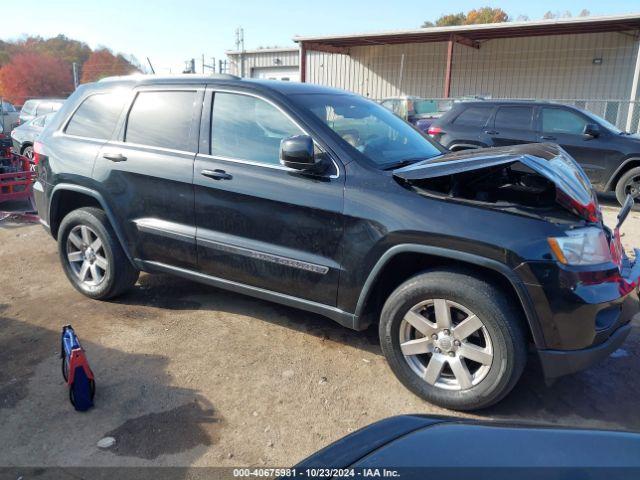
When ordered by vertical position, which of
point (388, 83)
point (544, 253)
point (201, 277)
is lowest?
point (201, 277)

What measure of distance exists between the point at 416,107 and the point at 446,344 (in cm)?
1491

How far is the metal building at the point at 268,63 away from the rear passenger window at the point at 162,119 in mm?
25246

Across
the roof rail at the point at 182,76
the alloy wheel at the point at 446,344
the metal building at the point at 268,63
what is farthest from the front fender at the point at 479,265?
the metal building at the point at 268,63

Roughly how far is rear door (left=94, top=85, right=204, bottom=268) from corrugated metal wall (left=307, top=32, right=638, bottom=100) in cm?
2116

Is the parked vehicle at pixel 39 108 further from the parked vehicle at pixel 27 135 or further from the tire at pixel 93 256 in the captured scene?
the tire at pixel 93 256

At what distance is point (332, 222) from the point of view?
3.32 metres

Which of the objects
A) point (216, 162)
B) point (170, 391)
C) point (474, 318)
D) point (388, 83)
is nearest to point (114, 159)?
point (216, 162)

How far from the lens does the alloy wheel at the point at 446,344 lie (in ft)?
9.79

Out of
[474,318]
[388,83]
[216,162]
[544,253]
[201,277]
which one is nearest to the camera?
[544,253]

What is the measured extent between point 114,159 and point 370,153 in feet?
6.98

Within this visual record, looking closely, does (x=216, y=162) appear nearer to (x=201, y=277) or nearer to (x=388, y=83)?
(x=201, y=277)

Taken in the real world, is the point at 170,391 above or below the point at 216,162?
below

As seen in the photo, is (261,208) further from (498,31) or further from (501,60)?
(501,60)

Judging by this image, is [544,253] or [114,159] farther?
[114,159]
